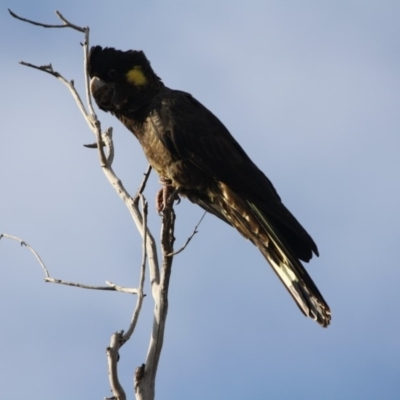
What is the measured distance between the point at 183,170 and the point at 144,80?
937 mm

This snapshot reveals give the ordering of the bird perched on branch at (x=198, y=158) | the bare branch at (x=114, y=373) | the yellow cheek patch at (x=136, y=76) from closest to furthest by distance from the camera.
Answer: the bare branch at (x=114, y=373) → the bird perched on branch at (x=198, y=158) → the yellow cheek patch at (x=136, y=76)

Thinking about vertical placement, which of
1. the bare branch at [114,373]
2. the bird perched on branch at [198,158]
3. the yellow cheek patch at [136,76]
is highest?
the yellow cheek patch at [136,76]

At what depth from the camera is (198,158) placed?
654 centimetres

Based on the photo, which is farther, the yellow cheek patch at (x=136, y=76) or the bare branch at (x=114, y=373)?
the yellow cheek patch at (x=136, y=76)

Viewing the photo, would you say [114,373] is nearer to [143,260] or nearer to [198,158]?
[143,260]

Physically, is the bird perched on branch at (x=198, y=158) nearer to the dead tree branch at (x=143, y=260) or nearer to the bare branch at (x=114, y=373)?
the dead tree branch at (x=143, y=260)

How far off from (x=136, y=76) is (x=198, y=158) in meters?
0.95

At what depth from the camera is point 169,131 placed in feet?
21.5

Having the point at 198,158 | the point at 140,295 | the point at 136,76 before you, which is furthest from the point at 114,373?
the point at 136,76

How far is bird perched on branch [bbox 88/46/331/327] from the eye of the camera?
621cm

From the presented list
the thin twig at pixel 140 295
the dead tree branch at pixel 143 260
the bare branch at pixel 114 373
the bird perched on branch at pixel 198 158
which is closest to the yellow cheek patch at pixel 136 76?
the bird perched on branch at pixel 198 158

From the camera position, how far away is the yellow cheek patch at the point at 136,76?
22.8 feet

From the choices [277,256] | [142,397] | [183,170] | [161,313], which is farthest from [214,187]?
[142,397]

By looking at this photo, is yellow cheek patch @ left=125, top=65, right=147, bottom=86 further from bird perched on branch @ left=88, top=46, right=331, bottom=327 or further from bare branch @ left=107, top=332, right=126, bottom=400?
bare branch @ left=107, top=332, right=126, bottom=400
